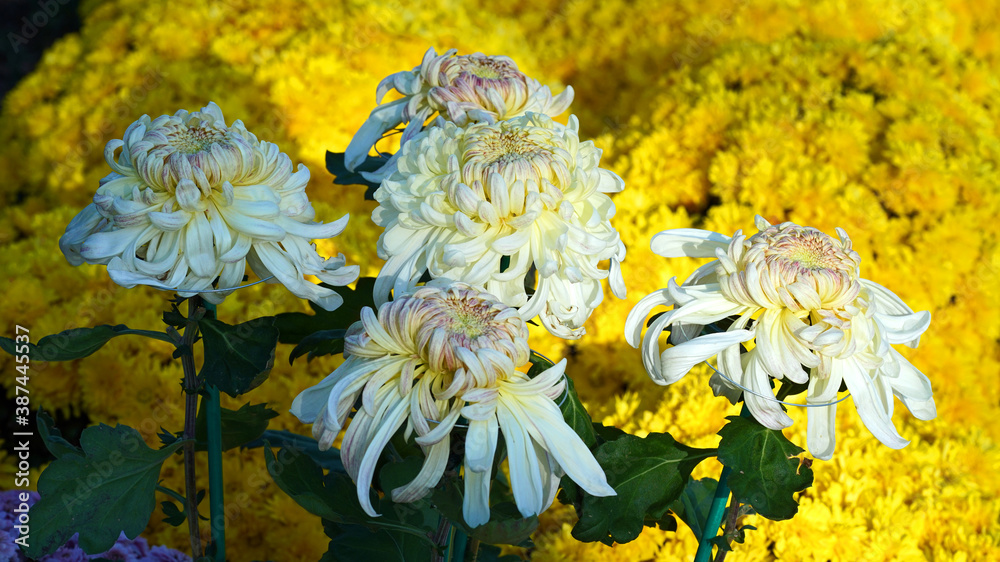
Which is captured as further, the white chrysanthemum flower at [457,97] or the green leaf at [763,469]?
the white chrysanthemum flower at [457,97]

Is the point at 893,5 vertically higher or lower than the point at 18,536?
lower

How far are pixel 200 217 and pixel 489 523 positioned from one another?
39 centimetres

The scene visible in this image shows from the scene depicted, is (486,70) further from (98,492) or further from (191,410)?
(98,492)

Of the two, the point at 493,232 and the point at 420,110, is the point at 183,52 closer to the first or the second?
the point at 420,110

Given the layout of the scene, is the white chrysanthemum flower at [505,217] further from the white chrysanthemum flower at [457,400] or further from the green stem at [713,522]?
the green stem at [713,522]

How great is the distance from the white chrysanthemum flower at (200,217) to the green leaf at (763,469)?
1.28 ft

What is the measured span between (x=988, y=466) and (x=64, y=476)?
154cm

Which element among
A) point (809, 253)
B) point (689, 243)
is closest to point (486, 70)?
point (689, 243)

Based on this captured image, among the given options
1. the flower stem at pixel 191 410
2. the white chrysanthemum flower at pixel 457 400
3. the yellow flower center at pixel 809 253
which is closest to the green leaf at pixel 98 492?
the flower stem at pixel 191 410

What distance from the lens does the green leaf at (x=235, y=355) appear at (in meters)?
0.72

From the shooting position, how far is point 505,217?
2.36 ft

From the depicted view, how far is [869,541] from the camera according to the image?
123cm

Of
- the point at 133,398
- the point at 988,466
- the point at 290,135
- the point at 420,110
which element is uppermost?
the point at 420,110

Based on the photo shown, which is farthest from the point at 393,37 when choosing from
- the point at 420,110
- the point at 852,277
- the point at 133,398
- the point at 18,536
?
the point at 852,277
